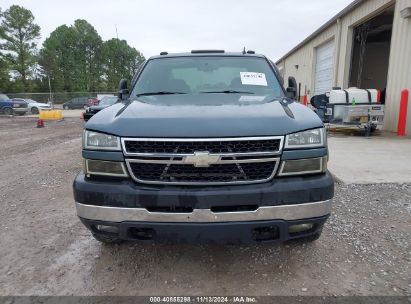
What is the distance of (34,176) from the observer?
6.07m

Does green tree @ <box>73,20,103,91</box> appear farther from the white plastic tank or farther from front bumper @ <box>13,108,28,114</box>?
the white plastic tank

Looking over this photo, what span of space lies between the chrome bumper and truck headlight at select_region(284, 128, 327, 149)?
424 millimetres

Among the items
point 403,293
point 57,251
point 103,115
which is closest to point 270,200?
point 403,293

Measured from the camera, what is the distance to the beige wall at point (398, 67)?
10.3 meters

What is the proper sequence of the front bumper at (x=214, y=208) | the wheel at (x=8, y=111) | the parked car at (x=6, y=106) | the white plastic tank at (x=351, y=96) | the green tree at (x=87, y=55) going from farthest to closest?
the green tree at (x=87, y=55) < the wheel at (x=8, y=111) < the parked car at (x=6, y=106) < the white plastic tank at (x=351, y=96) < the front bumper at (x=214, y=208)

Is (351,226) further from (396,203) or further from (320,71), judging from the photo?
(320,71)

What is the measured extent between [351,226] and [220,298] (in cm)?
190

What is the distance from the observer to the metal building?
1069cm

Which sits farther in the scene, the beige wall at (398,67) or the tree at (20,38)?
the tree at (20,38)

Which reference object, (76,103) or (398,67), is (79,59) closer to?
(76,103)

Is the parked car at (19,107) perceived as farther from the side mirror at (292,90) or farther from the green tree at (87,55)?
the green tree at (87,55)

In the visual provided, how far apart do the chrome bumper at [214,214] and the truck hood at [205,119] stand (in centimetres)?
53

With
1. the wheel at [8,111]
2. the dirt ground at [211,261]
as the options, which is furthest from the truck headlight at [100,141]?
the wheel at [8,111]

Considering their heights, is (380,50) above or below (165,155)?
above
